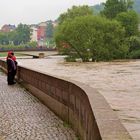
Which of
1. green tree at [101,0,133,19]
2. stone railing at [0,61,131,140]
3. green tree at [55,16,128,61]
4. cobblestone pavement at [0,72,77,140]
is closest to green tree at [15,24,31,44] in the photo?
green tree at [101,0,133,19]

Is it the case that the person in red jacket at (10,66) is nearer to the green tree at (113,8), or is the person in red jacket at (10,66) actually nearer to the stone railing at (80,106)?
the stone railing at (80,106)

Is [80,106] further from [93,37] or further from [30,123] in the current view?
[93,37]

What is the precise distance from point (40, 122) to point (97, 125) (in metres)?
5.86

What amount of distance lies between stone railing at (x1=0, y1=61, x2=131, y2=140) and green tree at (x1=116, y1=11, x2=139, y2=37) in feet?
181

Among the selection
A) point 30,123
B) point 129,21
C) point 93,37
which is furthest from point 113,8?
point 30,123

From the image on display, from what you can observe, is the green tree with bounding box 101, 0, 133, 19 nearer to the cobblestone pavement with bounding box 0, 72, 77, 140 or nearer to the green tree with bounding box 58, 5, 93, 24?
the green tree with bounding box 58, 5, 93, 24

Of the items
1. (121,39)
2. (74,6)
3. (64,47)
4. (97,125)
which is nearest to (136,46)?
(121,39)

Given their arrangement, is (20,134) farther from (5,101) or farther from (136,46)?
(136,46)

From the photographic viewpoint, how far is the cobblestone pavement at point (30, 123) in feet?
31.4

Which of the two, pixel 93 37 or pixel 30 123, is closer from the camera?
pixel 30 123

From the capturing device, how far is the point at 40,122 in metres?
11.4

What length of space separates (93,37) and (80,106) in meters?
54.6

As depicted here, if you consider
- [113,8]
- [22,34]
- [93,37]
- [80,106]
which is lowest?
[22,34]

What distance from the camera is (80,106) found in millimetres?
9094
